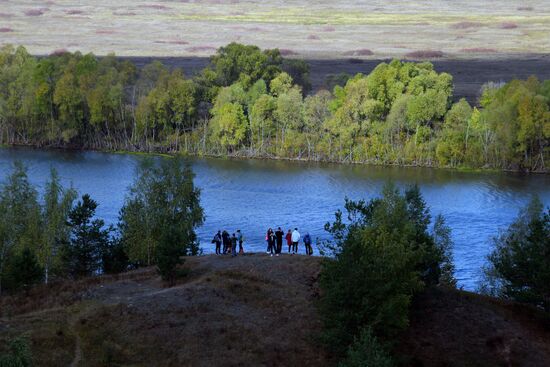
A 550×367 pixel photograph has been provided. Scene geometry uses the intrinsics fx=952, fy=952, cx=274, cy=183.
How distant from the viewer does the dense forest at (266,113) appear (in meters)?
96.8

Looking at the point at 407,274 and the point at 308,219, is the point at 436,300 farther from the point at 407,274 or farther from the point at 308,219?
the point at 308,219

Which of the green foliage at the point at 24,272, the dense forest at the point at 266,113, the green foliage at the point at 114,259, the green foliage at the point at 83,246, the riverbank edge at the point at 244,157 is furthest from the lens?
the dense forest at the point at 266,113

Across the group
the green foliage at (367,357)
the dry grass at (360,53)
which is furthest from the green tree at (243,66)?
the green foliage at (367,357)

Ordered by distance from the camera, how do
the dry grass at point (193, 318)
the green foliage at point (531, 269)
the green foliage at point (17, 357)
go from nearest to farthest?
the green foliage at point (17, 357)
the dry grass at point (193, 318)
the green foliage at point (531, 269)

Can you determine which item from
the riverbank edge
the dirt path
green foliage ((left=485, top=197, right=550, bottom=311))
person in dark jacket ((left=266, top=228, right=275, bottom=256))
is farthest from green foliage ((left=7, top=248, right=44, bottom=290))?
the riverbank edge

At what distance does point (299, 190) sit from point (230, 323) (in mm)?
43190

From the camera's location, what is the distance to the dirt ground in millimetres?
150375

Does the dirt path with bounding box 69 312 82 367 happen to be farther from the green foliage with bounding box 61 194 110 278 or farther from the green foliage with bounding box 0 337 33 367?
the green foliage with bounding box 61 194 110 278

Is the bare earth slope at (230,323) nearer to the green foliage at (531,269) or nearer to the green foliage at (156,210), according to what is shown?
the green foliage at (531,269)

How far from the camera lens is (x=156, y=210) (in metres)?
55.4

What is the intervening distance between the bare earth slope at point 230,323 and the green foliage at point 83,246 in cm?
553

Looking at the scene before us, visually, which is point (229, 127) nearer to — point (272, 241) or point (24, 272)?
point (272, 241)

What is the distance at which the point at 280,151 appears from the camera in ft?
339

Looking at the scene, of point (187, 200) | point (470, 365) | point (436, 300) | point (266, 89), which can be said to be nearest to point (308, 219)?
point (187, 200)
